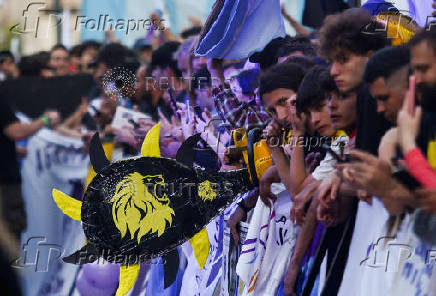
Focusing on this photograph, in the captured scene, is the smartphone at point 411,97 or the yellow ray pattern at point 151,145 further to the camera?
the yellow ray pattern at point 151,145

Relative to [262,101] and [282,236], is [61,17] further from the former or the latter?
[282,236]

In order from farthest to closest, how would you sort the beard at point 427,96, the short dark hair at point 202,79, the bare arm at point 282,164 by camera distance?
1. the short dark hair at point 202,79
2. the bare arm at point 282,164
3. the beard at point 427,96

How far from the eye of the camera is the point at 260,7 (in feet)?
14.6

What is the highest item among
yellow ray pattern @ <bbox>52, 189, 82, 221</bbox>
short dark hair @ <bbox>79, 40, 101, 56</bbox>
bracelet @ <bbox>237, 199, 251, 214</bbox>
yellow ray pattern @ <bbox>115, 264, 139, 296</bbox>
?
short dark hair @ <bbox>79, 40, 101, 56</bbox>

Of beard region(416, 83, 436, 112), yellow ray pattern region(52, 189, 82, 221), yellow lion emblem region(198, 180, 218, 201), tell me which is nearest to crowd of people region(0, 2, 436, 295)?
beard region(416, 83, 436, 112)

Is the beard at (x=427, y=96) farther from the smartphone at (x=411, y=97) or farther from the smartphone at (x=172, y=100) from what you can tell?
the smartphone at (x=172, y=100)

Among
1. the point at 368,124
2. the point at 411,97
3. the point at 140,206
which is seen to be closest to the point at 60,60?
the point at 140,206

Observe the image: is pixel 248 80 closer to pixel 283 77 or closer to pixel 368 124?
pixel 283 77

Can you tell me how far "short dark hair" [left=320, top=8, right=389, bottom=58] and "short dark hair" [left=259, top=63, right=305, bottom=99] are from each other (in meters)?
0.57

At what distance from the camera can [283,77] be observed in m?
4.09

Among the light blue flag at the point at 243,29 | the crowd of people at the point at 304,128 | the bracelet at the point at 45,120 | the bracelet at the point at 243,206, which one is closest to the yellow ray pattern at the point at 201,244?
the crowd of people at the point at 304,128

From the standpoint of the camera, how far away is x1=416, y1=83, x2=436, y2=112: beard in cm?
286

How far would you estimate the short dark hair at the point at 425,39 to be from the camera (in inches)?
114

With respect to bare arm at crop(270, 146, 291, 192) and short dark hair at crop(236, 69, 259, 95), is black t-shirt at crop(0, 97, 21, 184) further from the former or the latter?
bare arm at crop(270, 146, 291, 192)
